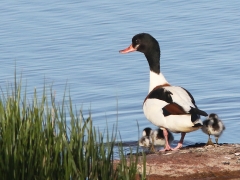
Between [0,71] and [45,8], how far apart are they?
541 cm

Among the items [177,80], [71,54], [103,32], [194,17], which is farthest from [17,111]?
[194,17]

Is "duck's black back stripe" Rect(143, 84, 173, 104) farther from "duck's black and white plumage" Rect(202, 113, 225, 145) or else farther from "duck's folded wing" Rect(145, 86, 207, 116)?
"duck's black and white plumage" Rect(202, 113, 225, 145)

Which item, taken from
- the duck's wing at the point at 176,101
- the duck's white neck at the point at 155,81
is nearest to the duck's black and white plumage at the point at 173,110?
the duck's wing at the point at 176,101

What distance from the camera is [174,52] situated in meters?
16.7

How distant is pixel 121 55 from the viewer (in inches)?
659

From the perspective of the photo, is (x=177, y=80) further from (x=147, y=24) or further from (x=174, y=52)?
(x=147, y=24)

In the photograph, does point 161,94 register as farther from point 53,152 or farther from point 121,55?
point 121,55

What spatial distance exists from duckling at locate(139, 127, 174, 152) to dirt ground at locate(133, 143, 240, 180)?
1.35 metres

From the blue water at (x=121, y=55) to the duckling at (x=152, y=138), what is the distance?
940mm

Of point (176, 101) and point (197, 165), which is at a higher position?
point (176, 101)

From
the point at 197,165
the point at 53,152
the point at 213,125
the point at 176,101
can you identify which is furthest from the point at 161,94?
the point at 53,152

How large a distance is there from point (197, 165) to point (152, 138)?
225 cm

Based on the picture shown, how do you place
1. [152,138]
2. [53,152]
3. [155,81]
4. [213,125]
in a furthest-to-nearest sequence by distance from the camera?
[155,81]
[152,138]
[213,125]
[53,152]

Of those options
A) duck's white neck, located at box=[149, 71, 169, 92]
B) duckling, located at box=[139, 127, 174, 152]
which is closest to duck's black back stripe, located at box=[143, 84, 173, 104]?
duck's white neck, located at box=[149, 71, 169, 92]
